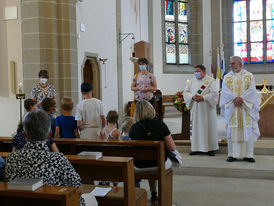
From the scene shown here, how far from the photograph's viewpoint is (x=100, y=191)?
10.8 ft

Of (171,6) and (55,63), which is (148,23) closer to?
(171,6)

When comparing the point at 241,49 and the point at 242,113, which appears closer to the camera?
the point at 242,113

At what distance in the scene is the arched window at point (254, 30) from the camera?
16.1 metres

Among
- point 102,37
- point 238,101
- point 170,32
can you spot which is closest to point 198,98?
point 238,101

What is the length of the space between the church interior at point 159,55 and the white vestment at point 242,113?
0.33m

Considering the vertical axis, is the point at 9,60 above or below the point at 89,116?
above

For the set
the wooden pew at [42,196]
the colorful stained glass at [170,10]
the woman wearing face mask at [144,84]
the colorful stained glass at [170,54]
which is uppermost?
the colorful stained glass at [170,10]

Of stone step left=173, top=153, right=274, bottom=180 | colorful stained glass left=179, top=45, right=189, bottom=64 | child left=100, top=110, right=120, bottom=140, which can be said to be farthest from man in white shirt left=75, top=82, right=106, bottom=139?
colorful stained glass left=179, top=45, right=189, bottom=64

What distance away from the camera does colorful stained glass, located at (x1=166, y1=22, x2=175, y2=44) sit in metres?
15.9

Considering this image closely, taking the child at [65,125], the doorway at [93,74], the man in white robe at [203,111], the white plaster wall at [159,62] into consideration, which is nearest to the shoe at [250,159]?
the man in white robe at [203,111]

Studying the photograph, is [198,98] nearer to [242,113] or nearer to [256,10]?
[242,113]

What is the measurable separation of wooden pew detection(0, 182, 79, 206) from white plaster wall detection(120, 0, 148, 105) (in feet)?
34.1

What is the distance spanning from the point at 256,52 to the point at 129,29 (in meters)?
6.21

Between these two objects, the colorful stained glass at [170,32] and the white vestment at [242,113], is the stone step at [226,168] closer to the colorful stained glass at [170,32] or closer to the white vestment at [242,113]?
the white vestment at [242,113]
